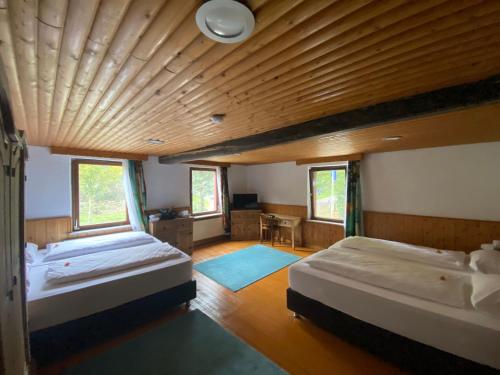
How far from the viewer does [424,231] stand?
366 centimetres

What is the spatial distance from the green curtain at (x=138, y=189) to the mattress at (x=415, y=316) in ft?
11.2

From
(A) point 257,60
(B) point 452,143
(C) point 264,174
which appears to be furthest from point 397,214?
(A) point 257,60

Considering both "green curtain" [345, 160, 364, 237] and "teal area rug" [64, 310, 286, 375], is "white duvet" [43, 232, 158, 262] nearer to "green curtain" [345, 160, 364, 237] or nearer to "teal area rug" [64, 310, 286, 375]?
"teal area rug" [64, 310, 286, 375]

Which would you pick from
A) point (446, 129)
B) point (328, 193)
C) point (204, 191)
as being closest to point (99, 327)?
point (204, 191)

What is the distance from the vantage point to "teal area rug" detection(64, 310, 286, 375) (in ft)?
6.18

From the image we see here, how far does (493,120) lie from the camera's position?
6.68 feet

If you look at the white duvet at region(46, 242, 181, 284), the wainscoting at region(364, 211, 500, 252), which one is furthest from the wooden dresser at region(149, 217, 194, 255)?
the wainscoting at region(364, 211, 500, 252)

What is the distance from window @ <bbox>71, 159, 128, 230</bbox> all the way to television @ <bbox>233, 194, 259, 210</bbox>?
2868 mm

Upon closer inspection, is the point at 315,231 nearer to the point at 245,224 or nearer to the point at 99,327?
the point at 245,224

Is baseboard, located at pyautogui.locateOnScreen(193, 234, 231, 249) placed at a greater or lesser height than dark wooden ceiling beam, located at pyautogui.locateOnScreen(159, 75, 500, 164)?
lesser

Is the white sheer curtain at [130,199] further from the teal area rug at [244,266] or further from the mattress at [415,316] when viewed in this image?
the mattress at [415,316]

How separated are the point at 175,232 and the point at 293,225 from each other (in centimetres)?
271

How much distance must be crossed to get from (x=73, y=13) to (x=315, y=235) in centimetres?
522

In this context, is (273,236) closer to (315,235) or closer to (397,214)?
(315,235)
